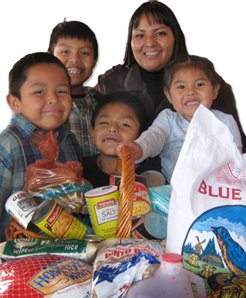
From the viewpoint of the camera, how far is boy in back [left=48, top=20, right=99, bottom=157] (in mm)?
1738

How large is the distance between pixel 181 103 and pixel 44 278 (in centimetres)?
100

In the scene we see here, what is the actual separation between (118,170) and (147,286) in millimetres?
559

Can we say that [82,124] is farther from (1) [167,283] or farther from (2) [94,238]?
(1) [167,283]

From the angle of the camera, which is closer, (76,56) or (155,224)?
(155,224)

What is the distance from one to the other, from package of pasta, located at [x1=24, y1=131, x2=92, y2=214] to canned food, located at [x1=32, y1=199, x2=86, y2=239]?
83mm

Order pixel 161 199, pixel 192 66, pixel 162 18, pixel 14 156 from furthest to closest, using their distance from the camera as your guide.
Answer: pixel 162 18 < pixel 192 66 < pixel 14 156 < pixel 161 199

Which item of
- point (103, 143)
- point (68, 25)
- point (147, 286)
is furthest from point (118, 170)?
point (68, 25)

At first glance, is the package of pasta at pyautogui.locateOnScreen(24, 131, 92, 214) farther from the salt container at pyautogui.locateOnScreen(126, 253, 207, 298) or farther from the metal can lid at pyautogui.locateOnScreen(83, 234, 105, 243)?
the salt container at pyautogui.locateOnScreen(126, 253, 207, 298)

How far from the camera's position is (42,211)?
0.96 metres

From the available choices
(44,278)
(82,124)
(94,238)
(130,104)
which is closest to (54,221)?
(94,238)

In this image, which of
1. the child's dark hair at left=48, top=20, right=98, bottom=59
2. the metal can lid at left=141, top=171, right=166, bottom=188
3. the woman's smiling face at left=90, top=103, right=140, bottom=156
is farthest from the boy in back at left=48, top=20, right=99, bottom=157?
the metal can lid at left=141, top=171, right=166, bottom=188

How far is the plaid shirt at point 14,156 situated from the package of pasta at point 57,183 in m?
0.07

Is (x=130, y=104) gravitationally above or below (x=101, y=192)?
above

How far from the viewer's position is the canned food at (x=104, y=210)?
98 centimetres
